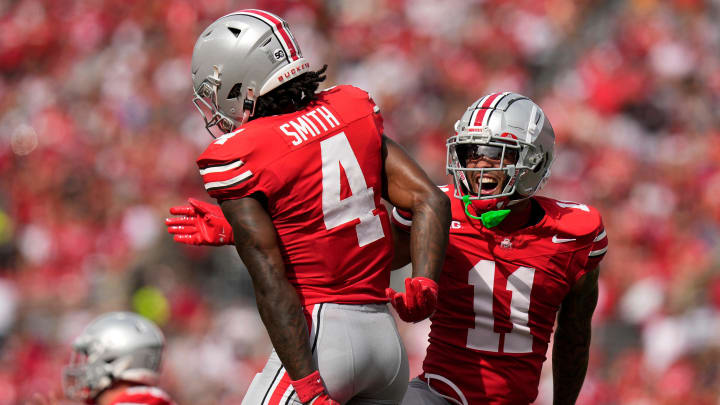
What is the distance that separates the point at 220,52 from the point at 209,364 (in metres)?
6.12

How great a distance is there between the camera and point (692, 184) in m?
8.38

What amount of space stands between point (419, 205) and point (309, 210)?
38cm

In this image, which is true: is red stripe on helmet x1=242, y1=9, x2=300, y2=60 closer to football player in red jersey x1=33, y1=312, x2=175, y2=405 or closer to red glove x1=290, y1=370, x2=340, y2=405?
red glove x1=290, y1=370, x2=340, y2=405

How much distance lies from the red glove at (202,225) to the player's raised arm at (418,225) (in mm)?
535

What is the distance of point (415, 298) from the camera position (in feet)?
9.35

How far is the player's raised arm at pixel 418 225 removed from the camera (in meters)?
2.86

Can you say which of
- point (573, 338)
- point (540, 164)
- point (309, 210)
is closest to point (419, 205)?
point (309, 210)

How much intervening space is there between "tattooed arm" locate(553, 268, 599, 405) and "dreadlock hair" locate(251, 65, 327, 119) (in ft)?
4.08

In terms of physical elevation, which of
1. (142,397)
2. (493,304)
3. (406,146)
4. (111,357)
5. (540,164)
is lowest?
(406,146)

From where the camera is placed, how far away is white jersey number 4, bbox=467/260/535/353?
11.5ft

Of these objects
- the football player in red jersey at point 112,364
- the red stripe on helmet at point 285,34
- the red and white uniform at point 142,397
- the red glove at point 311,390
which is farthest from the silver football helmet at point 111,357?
the red stripe on helmet at point 285,34

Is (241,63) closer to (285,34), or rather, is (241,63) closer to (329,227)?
(285,34)

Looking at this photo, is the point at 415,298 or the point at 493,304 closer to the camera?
the point at 415,298

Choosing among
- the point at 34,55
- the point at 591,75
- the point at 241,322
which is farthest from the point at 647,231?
the point at 34,55
